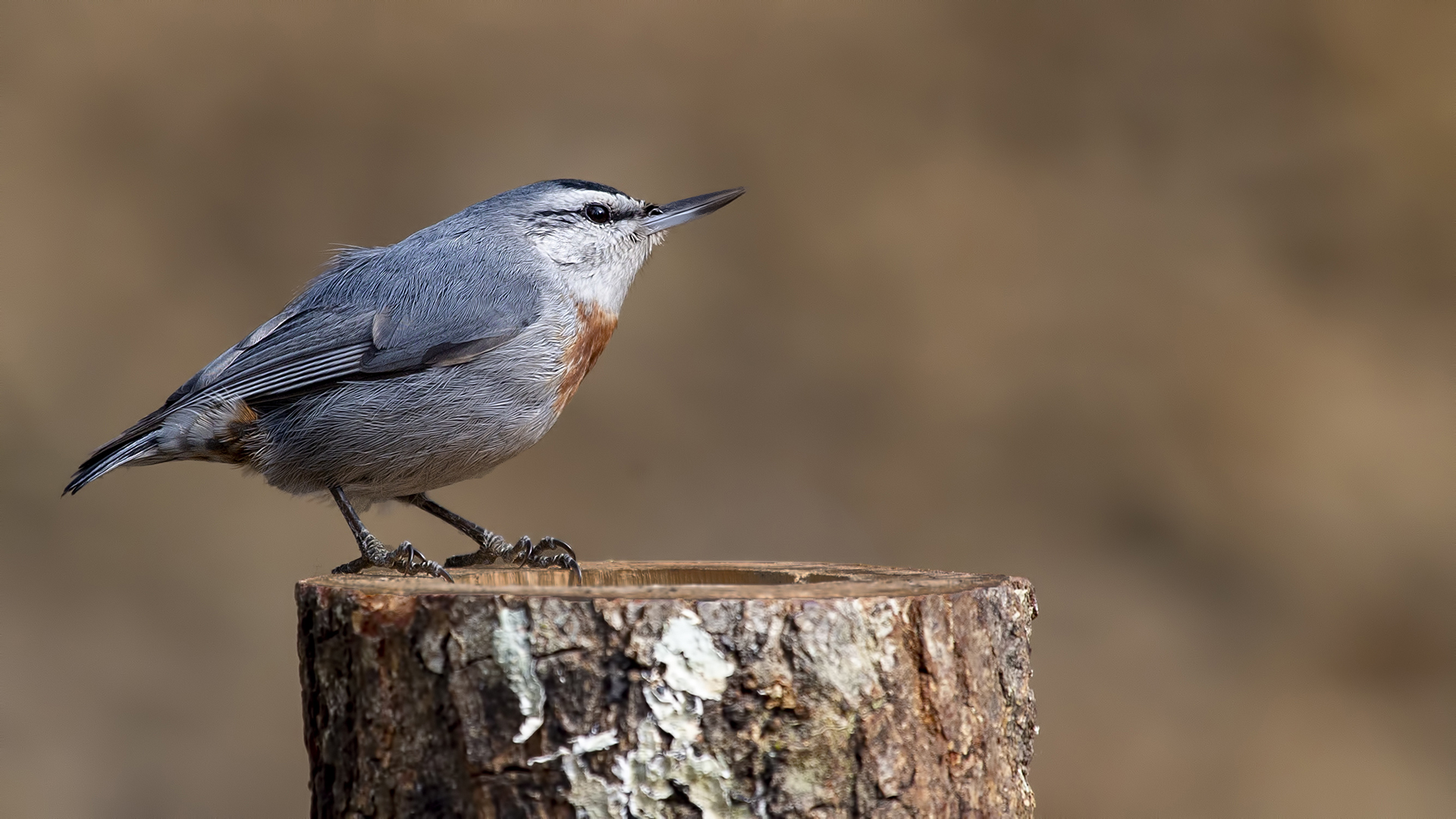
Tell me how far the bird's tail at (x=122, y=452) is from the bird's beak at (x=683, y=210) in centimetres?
130

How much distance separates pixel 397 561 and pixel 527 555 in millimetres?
294

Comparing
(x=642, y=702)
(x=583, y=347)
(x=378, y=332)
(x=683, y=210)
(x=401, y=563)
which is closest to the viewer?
(x=642, y=702)

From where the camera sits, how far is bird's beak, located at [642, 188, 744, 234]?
9.75 feet

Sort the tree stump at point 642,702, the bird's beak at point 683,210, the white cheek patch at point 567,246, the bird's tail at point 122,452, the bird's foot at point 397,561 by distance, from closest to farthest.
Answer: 1. the tree stump at point 642,702
2. the bird's foot at point 397,561
3. the bird's tail at point 122,452
4. the white cheek patch at point 567,246
5. the bird's beak at point 683,210

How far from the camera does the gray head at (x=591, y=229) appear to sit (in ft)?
9.09

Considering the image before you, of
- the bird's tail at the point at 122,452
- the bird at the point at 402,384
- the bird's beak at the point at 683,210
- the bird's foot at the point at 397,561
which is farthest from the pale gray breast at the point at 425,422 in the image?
the bird's beak at the point at 683,210

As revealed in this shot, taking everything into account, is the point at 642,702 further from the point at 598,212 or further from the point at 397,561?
the point at 598,212

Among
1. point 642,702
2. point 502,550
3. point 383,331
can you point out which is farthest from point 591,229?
point 642,702

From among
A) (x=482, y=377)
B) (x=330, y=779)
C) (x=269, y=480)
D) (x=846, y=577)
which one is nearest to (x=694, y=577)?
(x=846, y=577)

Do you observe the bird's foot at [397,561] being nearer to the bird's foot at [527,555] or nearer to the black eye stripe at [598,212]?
the bird's foot at [527,555]

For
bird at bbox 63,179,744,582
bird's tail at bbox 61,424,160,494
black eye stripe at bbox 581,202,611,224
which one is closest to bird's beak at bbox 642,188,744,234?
black eye stripe at bbox 581,202,611,224

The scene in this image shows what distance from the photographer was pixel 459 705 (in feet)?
5.16

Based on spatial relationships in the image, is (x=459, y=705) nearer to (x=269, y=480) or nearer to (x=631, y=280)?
(x=269, y=480)

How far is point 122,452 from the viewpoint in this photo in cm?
256
